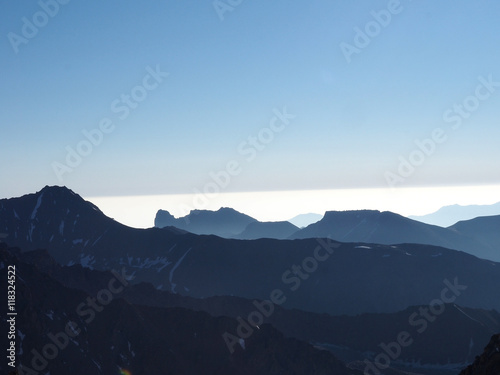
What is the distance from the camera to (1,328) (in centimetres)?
15700

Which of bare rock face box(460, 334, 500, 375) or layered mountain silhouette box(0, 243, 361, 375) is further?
layered mountain silhouette box(0, 243, 361, 375)

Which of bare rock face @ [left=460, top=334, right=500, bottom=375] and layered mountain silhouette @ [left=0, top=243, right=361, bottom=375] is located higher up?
layered mountain silhouette @ [left=0, top=243, right=361, bottom=375]

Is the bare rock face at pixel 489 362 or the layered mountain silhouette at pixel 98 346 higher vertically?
the layered mountain silhouette at pixel 98 346

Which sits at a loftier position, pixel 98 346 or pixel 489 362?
pixel 98 346

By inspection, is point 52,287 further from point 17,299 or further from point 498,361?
point 498,361

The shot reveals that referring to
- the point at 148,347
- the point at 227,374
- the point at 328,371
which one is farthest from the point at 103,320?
the point at 328,371

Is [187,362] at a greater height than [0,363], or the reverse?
[0,363]

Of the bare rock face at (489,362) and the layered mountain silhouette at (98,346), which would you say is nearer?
the bare rock face at (489,362)

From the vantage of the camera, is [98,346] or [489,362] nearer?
[489,362]

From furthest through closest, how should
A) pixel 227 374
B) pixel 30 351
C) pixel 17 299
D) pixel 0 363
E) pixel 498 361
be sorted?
pixel 227 374, pixel 17 299, pixel 30 351, pixel 0 363, pixel 498 361

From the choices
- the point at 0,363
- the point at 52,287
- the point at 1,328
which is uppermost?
the point at 52,287

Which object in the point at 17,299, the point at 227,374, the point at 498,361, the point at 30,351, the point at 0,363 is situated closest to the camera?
the point at 498,361

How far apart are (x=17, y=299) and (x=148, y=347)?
1869 inches

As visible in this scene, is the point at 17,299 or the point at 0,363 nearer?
the point at 0,363
